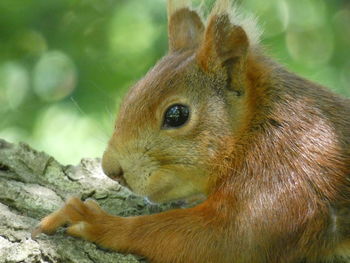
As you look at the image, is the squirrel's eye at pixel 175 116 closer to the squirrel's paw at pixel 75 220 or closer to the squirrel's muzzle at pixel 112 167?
the squirrel's muzzle at pixel 112 167

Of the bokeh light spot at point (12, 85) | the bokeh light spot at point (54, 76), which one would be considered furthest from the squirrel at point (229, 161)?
the bokeh light spot at point (12, 85)

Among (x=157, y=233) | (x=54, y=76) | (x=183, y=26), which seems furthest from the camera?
(x=54, y=76)

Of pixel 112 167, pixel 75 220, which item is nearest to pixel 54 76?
pixel 112 167

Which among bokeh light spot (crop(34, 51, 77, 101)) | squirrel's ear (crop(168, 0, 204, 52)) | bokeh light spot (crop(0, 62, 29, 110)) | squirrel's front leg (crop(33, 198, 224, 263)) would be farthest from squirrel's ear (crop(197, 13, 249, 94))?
bokeh light spot (crop(0, 62, 29, 110))

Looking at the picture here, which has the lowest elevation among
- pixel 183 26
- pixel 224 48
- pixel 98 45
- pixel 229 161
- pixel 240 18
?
pixel 229 161

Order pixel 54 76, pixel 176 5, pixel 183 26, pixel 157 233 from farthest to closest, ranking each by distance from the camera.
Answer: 1. pixel 54 76
2. pixel 176 5
3. pixel 183 26
4. pixel 157 233

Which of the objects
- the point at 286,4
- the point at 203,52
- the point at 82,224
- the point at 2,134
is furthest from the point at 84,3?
the point at 82,224

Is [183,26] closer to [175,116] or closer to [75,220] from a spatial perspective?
[175,116]
